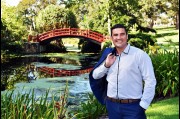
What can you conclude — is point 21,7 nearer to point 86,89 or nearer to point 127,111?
point 86,89

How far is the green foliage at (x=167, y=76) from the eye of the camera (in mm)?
7141

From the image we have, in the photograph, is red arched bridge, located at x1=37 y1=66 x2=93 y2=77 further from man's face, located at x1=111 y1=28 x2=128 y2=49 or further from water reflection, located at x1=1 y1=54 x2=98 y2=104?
man's face, located at x1=111 y1=28 x2=128 y2=49

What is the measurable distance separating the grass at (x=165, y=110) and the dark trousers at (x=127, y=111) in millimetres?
2311

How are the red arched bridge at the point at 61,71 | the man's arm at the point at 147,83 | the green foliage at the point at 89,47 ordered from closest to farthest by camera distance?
1. the man's arm at the point at 147,83
2. the red arched bridge at the point at 61,71
3. the green foliage at the point at 89,47

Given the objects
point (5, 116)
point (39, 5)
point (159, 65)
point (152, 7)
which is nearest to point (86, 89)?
point (159, 65)

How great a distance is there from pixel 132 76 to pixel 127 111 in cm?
33

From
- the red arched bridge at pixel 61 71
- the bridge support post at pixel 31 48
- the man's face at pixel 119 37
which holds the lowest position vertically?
the red arched bridge at pixel 61 71

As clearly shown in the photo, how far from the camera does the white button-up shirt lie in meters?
3.04

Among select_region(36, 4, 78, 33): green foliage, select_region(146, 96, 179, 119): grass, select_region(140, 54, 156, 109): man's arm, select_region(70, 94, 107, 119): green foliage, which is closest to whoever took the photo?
select_region(140, 54, 156, 109): man's arm

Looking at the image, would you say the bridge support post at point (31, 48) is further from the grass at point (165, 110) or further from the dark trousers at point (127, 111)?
the dark trousers at point (127, 111)

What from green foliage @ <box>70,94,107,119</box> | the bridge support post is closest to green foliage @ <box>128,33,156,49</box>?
the bridge support post

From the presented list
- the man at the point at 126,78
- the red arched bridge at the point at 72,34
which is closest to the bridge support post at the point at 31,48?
the red arched bridge at the point at 72,34

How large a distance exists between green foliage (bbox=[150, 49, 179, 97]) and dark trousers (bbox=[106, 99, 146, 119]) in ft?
13.1

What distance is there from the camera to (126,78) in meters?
3.12
